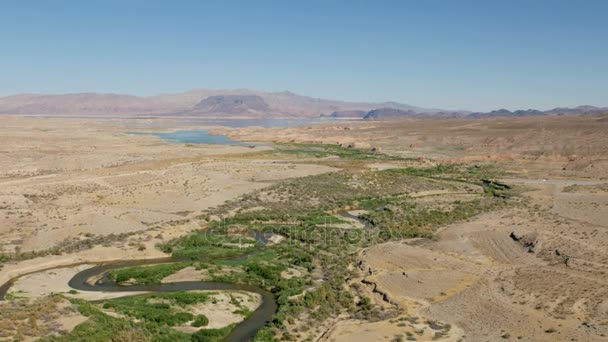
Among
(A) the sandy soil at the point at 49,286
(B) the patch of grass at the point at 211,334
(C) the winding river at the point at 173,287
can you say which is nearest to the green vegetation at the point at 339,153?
(C) the winding river at the point at 173,287

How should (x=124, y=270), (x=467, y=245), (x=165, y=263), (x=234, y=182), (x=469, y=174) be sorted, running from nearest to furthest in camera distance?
(x=124, y=270), (x=165, y=263), (x=467, y=245), (x=234, y=182), (x=469, y=174)

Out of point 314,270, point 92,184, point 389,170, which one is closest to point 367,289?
point 314,270

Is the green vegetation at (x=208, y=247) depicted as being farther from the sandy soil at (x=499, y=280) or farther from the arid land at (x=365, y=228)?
the sandy soil at (x=499, y=280)

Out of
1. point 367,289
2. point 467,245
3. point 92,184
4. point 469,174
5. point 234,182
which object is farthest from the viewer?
point 469,174

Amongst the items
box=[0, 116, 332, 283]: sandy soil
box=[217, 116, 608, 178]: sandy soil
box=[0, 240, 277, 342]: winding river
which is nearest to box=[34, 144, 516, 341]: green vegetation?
box=[0, 240, 277, 342]: winding river

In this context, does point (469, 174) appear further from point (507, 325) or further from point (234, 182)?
point (507, 325)

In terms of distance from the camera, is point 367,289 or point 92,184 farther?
point 92,184
